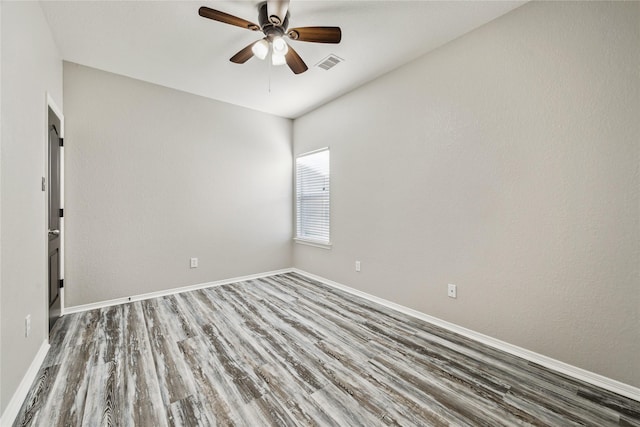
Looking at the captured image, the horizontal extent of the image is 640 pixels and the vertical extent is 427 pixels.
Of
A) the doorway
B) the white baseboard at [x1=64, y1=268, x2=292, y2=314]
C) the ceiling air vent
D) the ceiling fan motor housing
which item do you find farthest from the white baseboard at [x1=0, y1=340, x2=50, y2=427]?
the ceiling air vent

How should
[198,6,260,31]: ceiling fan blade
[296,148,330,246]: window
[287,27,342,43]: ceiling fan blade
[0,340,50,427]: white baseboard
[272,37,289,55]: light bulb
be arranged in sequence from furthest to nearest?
[296,148,330,246]: window
[272,37,289,55]: light bulb
[287,27,342,43]: ceiling fan blade
[198,6,260,31]: ceiling fan blade
[0,340,50,427]: white baseboard

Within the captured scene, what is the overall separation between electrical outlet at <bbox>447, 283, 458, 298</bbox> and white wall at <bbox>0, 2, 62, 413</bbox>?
123 inches

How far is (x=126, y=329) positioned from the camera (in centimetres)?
249

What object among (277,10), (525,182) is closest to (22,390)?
(277,10)

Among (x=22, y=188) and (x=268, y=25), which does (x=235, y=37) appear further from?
(x=22, y=188)

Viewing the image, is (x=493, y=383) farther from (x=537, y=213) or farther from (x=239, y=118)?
(x=239, y=118)

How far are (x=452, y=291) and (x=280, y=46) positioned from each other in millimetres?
2628

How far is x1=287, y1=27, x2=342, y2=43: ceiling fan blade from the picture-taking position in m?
1.97

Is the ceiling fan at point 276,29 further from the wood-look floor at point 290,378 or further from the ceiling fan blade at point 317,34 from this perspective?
the wood-look floor at point 290,378

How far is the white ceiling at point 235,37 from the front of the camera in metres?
2.10

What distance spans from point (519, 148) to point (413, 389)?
1.95 metres

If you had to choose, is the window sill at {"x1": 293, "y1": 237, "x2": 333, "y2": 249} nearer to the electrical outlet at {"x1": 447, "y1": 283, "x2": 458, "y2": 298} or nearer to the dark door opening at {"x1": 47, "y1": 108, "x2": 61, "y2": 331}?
the electrical outlet at {"x1": 447, "y1": 283, "x2": 458, "y2": 298}

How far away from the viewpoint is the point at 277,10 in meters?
1.86

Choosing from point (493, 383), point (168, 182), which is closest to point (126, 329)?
point (168, 182)
